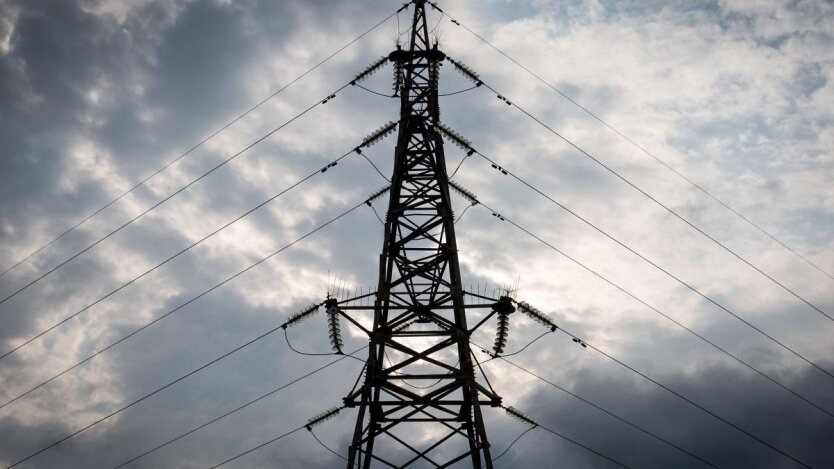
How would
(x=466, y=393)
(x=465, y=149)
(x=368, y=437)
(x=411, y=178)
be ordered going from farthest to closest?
(x=465, y=149), (x=411, y=178), (x=466, y=393), (x=368, y=437)

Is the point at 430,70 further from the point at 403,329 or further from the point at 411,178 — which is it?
the point at 403,329

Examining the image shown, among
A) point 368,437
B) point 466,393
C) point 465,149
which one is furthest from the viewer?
point 465,149

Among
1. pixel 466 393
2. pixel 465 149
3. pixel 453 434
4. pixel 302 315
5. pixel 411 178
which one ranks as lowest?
pixel 453 434

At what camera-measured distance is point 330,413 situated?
20500mm

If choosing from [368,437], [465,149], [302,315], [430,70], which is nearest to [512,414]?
[368,437]

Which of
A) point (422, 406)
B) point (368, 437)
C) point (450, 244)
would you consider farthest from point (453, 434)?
point (450, 244)

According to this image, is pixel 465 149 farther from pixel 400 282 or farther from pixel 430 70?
pixel 400 282

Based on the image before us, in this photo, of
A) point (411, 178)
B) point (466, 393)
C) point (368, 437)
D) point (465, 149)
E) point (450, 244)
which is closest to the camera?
point (368, 437)

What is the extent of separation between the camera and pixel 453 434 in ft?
63.1

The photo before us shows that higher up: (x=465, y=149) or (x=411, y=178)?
(x=465, y=149)

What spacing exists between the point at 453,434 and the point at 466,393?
1568 millimetres

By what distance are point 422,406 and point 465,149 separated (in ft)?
36.4

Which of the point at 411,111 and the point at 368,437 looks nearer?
the point at 368,437

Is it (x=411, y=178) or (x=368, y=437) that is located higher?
(x=411, y=178)
